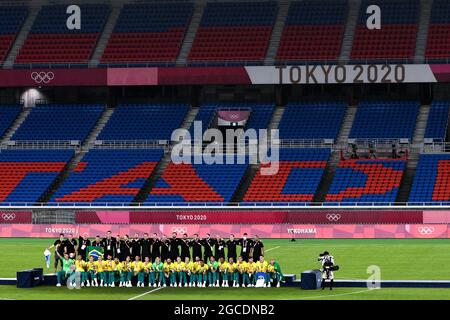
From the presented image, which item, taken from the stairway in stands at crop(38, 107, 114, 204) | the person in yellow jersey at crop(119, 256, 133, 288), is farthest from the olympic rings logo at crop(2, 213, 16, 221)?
the person in yellow jersey at crop(119, 256, 133, 288)

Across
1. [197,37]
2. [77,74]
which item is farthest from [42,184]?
[197,37]

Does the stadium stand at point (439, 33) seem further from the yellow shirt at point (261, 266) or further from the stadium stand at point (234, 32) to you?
the yellow shirt at point (261, 266)

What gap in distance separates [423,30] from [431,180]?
1465 cm

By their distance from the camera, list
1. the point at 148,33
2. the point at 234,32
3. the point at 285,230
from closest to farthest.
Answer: the point at 285,230, the point at 234,32, the point at 148,33

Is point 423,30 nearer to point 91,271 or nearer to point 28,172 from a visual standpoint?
point 28,172

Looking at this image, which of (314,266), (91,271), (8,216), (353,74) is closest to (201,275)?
(91,271)

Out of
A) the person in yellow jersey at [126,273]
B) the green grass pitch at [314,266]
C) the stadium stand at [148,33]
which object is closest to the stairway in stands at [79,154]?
the stadium stand at [148,33]

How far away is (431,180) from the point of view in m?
58.1

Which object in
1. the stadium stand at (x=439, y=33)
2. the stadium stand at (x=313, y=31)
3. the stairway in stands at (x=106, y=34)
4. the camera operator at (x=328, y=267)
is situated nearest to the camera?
the camera operator at (x=328, y=267)

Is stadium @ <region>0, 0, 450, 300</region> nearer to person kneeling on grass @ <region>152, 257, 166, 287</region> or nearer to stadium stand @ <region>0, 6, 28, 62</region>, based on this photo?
stadium stand @ <region>0, 6, 28, 62</region>

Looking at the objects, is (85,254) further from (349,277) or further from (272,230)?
(272,230)

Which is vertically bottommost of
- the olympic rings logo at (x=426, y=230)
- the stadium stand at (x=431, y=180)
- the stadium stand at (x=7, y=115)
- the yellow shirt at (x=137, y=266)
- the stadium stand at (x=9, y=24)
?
the yellow shirt at (x=137, y=266)

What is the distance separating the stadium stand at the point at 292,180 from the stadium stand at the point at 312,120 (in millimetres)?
1598

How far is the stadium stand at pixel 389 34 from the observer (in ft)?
218
